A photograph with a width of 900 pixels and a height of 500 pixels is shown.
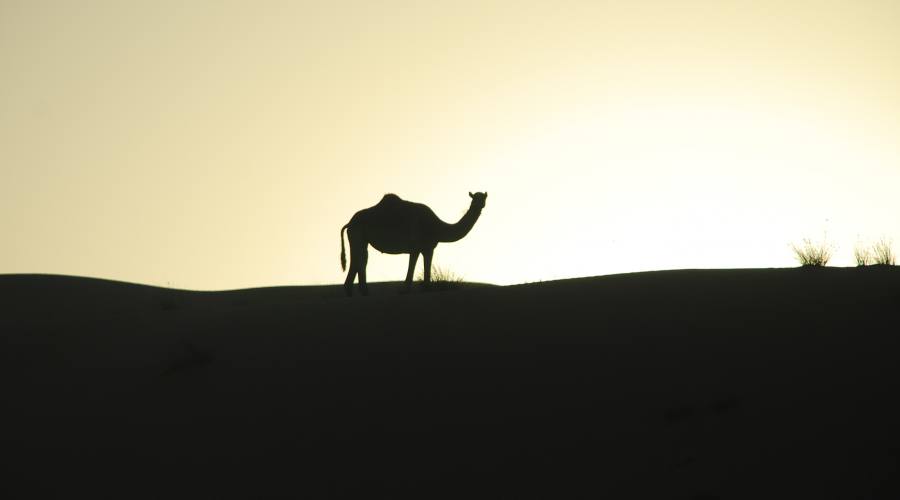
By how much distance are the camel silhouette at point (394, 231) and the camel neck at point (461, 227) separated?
18cm

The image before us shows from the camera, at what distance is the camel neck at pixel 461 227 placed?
65.3 feet

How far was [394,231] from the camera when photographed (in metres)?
19.1

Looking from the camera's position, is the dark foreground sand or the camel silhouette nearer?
the dark foreground sand

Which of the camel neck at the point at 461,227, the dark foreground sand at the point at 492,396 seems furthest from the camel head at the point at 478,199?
the dark foreground sand at the point at 492,396

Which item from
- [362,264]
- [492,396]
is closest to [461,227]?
[362,264]

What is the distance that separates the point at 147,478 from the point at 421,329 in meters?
4.08

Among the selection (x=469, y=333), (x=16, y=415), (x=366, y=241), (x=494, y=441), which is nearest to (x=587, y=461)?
(x=494, y=441)

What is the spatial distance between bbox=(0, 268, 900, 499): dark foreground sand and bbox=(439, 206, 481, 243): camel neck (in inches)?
131

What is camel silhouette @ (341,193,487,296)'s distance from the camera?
62.7ft

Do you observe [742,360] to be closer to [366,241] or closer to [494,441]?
[494,441]

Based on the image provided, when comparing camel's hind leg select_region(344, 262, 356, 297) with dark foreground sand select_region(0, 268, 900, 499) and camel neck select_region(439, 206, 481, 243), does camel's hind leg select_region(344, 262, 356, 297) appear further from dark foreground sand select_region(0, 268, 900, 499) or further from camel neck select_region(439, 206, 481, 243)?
dark foreground sand select_region(0, 268, 900, 499)

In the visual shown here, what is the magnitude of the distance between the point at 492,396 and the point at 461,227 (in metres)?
8.36

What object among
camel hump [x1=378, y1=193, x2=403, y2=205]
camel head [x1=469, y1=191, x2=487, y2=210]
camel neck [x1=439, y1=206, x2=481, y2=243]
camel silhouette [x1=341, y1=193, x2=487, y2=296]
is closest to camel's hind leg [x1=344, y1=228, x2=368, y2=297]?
camel silhouette [x1=341, y1=193, x2=487, y2=296]

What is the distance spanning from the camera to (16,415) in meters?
13.8
